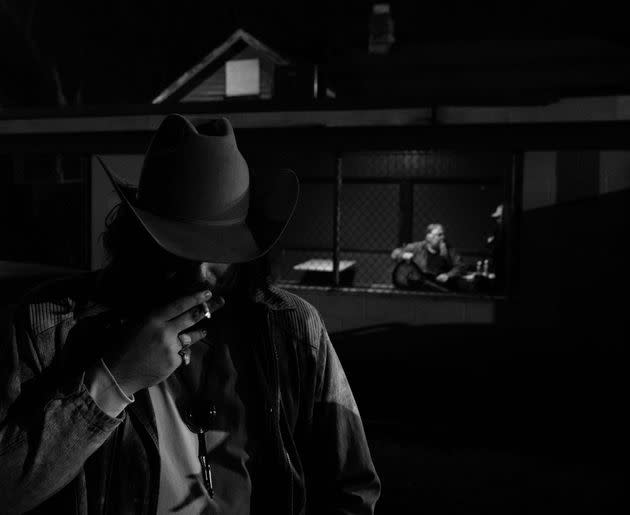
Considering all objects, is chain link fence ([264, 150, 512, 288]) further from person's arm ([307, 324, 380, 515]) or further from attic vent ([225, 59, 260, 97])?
person's arm ([307, 324, 380, 515])

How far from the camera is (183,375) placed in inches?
62.9

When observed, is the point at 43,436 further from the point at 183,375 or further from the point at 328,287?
the point at 328,287

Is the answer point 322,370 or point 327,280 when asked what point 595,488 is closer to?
point 322,370

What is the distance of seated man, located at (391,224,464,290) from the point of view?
8.45 metres

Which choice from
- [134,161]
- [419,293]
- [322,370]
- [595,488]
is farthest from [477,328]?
[322,370]

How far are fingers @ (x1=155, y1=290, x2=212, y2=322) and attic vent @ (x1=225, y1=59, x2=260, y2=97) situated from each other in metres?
14.4

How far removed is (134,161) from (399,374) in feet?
15.7

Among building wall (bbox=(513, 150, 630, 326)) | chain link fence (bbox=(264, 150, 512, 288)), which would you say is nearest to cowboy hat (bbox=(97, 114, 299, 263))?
building wall (bbox=(513, 150, 630, 326))

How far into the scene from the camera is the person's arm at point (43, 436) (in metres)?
1.32

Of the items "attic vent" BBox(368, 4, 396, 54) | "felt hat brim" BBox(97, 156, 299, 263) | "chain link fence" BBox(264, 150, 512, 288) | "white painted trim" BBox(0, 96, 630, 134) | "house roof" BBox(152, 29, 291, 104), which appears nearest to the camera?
"felt hat brim" BBox(97, 156, 299, 263)

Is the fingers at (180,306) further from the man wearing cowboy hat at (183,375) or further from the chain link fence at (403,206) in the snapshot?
the chain link fence at (403,206)

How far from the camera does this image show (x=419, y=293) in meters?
7.72

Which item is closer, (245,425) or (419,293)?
(245,425)

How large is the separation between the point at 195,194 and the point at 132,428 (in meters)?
0.61
